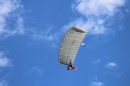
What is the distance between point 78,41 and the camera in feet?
272

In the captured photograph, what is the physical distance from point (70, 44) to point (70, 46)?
497 mm

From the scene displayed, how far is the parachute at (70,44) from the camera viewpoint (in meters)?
80.9

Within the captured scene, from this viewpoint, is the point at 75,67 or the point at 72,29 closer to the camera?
the point at 72,29

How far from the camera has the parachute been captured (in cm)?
8088

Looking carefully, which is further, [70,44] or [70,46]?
[70,46]

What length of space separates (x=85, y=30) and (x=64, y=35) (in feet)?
11.3

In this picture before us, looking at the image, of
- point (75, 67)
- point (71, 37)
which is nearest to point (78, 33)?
point (71, 37)

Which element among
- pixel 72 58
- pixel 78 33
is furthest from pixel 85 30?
pixel 72 58

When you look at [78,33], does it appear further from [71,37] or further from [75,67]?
[75,67]

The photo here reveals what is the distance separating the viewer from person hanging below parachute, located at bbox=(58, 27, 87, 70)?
8094 centimetres

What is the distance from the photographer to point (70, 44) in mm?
82812

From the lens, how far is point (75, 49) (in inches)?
3307

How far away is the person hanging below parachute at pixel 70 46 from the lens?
80938 millimetres

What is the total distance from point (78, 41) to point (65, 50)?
2.60 meters
